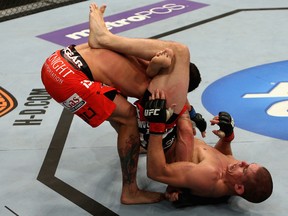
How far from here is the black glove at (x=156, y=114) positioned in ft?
9.10

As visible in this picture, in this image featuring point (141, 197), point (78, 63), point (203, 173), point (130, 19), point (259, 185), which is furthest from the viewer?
point (130, 19)

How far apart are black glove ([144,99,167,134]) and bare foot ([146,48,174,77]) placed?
0.20 m

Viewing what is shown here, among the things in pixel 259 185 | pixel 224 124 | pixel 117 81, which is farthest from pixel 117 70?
pixel 259 185

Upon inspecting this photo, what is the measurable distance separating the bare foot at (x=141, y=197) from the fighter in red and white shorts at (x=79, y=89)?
51cm

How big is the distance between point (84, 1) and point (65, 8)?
0.41m

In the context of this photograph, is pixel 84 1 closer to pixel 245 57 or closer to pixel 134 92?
pixel 245 57

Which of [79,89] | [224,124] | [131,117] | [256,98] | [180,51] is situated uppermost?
[180,51]

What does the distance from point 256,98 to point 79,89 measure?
6.55 ft

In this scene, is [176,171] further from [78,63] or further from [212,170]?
[78,63]

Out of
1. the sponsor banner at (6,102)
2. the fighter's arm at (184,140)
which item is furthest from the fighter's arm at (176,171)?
the sponsor banner at (6,102)

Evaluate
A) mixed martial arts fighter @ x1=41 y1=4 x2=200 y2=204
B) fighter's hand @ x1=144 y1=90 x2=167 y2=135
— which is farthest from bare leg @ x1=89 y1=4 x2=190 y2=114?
fighter's hand @ x1=144 y1=90 x2=167 y2=135

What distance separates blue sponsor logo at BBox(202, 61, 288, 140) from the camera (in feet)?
12.8

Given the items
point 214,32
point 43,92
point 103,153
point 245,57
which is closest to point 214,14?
point 214,32

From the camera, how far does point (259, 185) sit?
8.96ft
